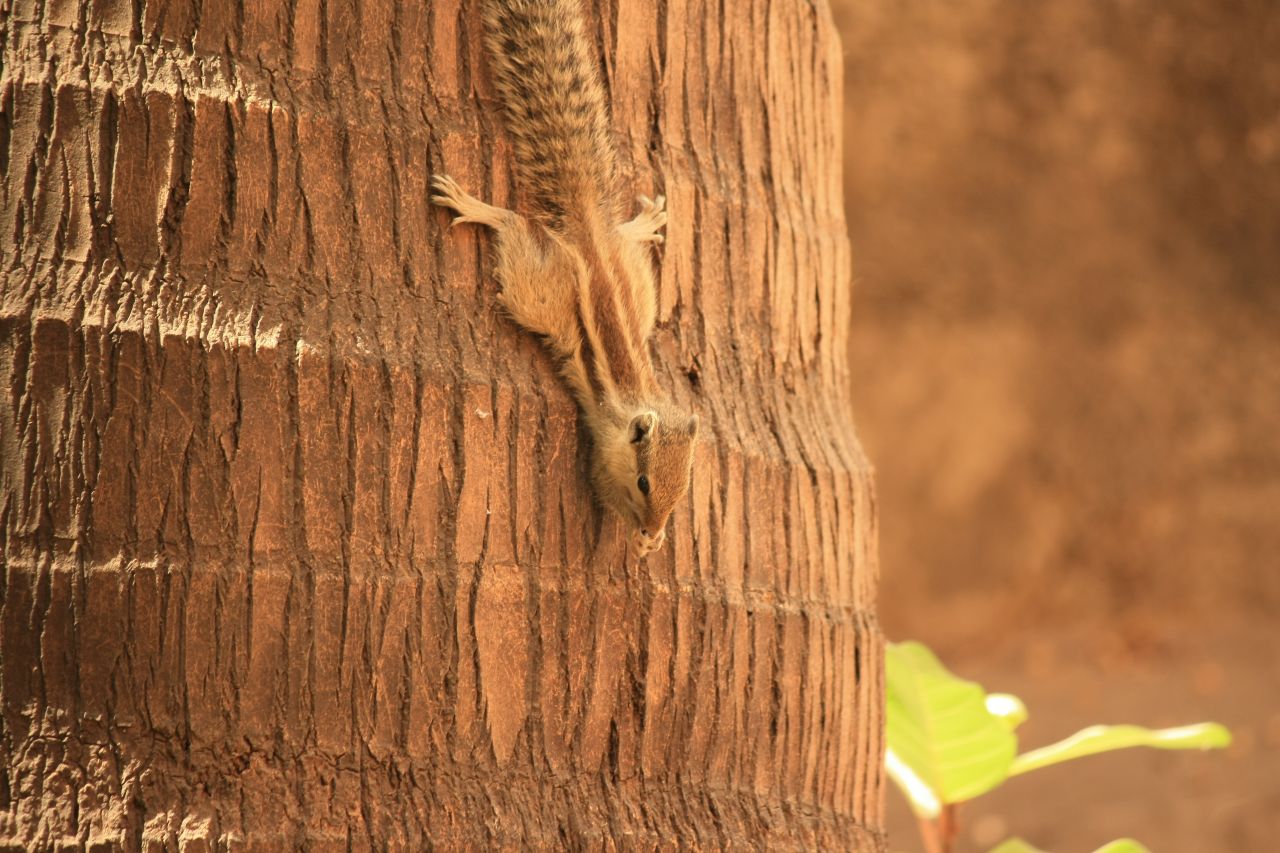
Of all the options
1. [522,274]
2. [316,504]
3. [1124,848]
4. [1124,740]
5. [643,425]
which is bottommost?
[1124,848]

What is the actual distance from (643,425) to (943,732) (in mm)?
816

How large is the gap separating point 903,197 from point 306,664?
8699mm

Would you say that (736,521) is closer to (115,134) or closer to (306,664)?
(306,664)

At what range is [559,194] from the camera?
6.83ft

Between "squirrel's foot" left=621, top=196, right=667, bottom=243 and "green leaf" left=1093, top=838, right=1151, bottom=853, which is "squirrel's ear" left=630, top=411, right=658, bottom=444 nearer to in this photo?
"squirrel's foot" left=621, top=196, right=667, bottom=243

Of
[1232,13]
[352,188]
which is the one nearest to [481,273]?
[352,188]

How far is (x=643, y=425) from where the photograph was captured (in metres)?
2.07

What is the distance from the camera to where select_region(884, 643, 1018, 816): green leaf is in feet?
7.83

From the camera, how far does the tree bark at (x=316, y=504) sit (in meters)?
1.66

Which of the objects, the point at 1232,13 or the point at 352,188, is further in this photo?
the point at 1232,13

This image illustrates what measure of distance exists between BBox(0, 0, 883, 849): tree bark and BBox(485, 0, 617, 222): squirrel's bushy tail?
4 cm

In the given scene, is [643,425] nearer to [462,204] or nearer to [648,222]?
[648,222]

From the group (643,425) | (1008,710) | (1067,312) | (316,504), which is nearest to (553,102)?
(643,425)

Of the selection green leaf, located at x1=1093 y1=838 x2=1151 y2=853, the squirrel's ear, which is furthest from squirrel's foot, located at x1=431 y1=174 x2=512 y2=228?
green leaf, located at x1=1093 y1=838 x2=1151 y2=853
